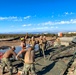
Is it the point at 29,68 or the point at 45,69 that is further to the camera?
the point at 45,69

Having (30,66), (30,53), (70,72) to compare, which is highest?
(30,53)

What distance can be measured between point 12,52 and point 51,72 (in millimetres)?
2349

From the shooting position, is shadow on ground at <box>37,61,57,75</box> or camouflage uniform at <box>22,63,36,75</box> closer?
camouflage uniform at <box>22,63,36,75</box>

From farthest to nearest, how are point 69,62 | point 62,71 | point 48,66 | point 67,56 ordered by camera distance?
point 67,56 < point 69,62 < point 48,66 < point 62,71

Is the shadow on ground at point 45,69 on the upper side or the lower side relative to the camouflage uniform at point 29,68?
lower

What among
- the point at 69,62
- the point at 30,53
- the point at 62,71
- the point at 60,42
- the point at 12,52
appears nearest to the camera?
the point at 30,53

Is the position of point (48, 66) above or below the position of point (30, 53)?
below

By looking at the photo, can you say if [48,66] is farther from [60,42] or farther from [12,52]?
[60,42]

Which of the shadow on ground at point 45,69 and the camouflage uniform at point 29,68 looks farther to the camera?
the shadow on ground at point 45,69

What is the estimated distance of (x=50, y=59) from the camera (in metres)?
13.2

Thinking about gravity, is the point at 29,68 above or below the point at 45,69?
above

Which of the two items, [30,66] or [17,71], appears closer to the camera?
[30,66]

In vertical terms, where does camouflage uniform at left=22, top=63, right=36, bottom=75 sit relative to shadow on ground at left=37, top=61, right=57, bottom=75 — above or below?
above

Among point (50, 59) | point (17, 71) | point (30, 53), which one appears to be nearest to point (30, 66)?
point (30, 53)
